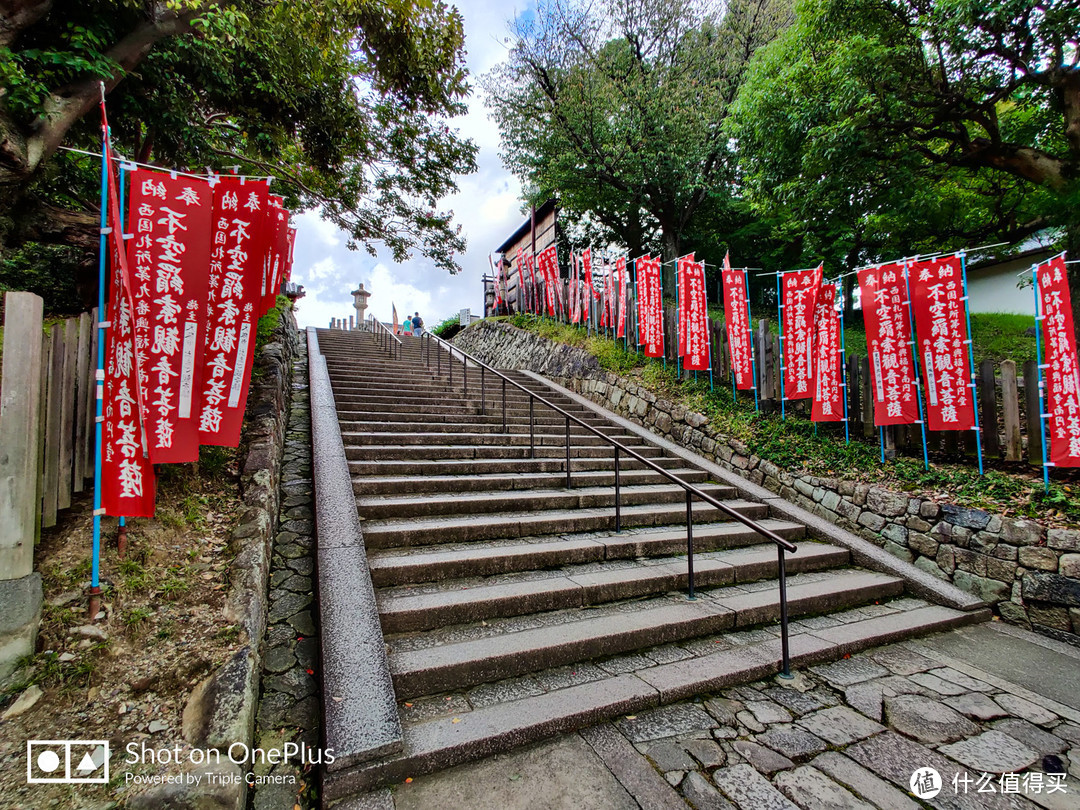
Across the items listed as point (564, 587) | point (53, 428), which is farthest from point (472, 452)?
point (53, 428)

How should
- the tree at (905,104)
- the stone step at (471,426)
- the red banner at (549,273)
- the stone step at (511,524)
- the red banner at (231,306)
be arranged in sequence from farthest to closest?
the red banner at (549,273), the stone step at (471,426), the tree at (905,104), the stone step at (511,524), the red banner at (231,306)

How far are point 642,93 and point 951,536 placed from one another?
12504 millimetres

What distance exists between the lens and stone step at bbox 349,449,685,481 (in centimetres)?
541

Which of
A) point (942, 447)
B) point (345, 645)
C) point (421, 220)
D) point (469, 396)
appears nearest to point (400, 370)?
point (469, 396)

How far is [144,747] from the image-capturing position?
Result: 7.25ft

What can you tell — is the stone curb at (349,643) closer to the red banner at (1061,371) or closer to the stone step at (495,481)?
the stone step at (495,481)

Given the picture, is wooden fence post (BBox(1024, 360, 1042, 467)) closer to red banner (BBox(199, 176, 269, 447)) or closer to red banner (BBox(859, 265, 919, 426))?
red banner (BBox(859, 265, 919, 426))

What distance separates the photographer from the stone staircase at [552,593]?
9.18ft

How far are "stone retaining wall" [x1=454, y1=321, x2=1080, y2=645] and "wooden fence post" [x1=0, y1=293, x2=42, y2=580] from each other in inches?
296

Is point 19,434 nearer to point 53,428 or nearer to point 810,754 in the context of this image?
point 53,428

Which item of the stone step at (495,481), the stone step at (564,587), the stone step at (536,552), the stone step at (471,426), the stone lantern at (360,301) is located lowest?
the stone step at (564,587)

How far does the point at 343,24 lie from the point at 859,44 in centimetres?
720

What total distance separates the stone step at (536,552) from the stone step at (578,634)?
1.91ft

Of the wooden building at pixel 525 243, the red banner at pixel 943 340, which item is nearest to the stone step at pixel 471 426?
Answer: the red banner at pixel 943 340
